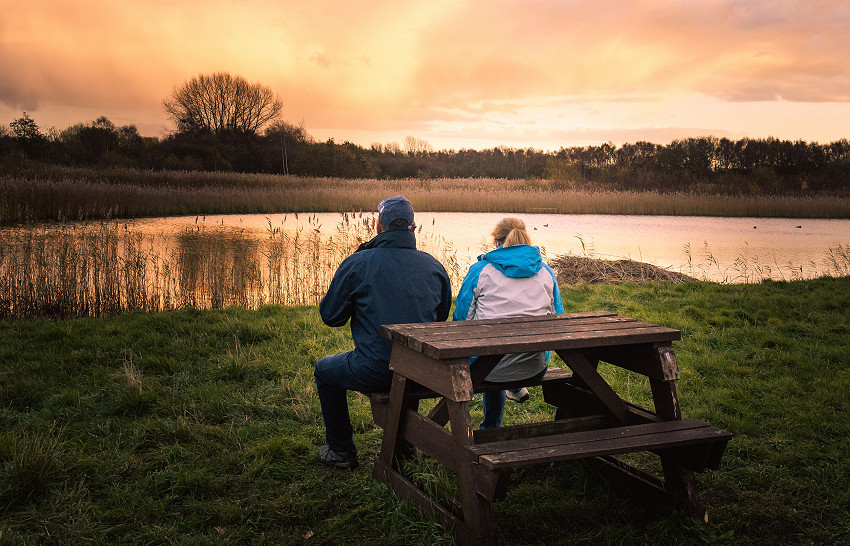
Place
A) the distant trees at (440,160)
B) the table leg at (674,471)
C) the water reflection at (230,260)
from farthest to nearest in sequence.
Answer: the distant trees at (440,160), the water reflection at (230,260), the table leg at (674,471)

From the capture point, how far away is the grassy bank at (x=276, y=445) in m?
3.25

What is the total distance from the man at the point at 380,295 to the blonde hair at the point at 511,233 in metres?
0.53

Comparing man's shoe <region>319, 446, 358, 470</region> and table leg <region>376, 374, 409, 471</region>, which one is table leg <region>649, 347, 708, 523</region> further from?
man's shoe <region>319, 446, 358, 470</region>

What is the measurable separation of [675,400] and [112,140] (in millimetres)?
34173

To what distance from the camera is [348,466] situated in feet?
13.0

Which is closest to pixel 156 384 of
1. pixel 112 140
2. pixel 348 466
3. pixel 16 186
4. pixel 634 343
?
pixel 348 466

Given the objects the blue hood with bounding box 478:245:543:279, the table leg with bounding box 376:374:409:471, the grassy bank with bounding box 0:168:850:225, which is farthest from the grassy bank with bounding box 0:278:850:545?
the grassy bank with bounding box 0:168:850:225

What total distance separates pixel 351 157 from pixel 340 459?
34.0 meters

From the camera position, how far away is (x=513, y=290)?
3895 millimetres

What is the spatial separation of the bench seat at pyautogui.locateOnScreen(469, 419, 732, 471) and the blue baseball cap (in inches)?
52.7

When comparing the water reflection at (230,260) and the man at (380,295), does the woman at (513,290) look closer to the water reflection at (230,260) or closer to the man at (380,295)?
the man at (380,295)

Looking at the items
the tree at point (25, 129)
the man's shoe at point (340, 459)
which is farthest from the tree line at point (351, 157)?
the man's shoe at point (340, 459)

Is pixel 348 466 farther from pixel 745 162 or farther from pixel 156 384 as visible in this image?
pixel 745 162

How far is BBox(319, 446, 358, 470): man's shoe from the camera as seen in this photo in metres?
3.96
